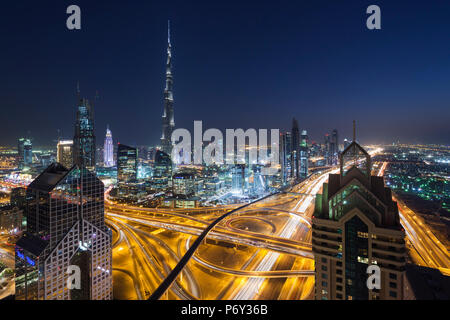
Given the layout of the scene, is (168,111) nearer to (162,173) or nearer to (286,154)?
(162,173)

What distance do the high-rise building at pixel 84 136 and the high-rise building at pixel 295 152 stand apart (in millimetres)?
52588

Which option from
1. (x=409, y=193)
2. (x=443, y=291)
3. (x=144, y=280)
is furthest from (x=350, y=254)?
(x=409, y=193)

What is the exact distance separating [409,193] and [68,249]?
153 feet

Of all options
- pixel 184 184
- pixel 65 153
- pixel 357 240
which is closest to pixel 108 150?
pixel 65 153

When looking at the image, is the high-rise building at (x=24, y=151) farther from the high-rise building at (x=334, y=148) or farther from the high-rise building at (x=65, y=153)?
the high-rise building at (x=334, y=148)

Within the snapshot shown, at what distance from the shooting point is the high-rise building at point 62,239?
1257 cm

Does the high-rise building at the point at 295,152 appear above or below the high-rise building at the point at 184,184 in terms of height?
above

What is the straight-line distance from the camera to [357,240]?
10.4m

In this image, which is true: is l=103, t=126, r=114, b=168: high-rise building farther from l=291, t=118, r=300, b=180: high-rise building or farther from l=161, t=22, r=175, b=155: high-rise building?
l=291, t=118, r=300, b=180: high-rise building

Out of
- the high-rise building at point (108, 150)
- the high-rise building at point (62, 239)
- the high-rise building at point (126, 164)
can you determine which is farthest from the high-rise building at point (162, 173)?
A: the high-rise building at point (108, 150)

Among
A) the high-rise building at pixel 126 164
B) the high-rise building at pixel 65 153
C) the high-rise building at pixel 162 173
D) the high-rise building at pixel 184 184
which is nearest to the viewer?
the high-rise building at pixel 184 184

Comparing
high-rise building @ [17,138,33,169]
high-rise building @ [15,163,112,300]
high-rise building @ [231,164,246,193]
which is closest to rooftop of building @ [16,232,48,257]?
high-rise building @ [15,163,112,300]

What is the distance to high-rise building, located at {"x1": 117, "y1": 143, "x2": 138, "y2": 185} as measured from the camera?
5703 cm

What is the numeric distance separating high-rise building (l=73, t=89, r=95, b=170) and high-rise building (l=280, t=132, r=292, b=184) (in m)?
48.6
